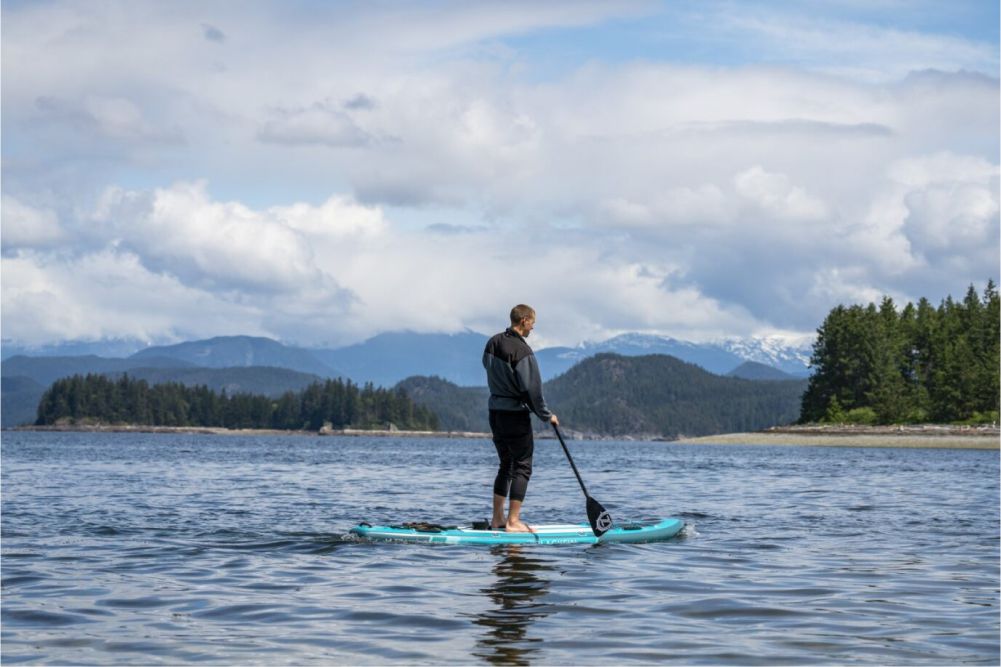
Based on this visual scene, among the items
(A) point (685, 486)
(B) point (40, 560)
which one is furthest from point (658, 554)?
(A) point (685, 486)

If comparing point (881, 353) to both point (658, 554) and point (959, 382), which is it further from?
point (658, 554)

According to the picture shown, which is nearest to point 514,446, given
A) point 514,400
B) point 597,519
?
point 514,400

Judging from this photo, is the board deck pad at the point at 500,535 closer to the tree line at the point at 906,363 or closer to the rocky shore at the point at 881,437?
Result: the rocky shore at the point at 881,437

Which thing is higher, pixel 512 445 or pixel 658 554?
pixel 512 445

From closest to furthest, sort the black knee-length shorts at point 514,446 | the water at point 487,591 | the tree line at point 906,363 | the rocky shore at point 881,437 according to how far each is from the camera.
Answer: the water at point 487,591 → the black knee-length shorts at point 514,446 → the rocky shore at point 881,437 → the tree line at point 906,363

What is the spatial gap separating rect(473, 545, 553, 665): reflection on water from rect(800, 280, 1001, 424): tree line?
146 m

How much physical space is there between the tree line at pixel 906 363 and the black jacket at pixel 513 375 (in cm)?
14429

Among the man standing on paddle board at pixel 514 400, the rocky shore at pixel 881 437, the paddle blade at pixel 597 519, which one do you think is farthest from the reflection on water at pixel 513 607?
the rocky shore at pixel 881 437

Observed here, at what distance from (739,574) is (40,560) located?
Answer: 34.4 ft

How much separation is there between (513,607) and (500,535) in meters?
5.87

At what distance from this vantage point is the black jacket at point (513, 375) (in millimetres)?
18812

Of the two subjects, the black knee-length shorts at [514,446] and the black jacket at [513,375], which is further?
the black knee-length shorts at [514,446]

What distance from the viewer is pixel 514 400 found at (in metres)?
19.1

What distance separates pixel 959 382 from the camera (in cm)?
15112
